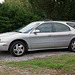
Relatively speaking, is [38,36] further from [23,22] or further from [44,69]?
[23,22]

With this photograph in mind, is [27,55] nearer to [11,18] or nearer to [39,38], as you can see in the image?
[39,38]

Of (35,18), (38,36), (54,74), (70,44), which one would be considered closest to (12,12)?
(35,18)

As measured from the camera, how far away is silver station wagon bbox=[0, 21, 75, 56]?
6301 millimetres

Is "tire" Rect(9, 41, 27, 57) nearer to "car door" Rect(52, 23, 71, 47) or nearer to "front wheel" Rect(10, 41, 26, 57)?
"front wheel" Rect(10, 41, 26, 57)

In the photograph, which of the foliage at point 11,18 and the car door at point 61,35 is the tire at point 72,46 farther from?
the foliage at point 11,18

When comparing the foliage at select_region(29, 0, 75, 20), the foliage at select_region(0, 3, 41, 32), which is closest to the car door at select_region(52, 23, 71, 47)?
the foliage at select_region(29, 0, 75, 20)

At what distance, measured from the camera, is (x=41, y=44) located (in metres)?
6.78

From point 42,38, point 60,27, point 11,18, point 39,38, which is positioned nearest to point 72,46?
point 60,27

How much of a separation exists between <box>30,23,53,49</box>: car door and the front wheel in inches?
18.8

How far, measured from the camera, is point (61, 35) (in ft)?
23.3

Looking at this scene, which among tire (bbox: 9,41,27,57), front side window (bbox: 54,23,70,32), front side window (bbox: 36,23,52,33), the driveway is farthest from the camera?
→ front side window (bbox: 54,23,70,32)

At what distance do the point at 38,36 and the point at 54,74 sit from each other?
2881 mm

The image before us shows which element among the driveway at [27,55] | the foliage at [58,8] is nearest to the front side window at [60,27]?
the driveway at [27,55]

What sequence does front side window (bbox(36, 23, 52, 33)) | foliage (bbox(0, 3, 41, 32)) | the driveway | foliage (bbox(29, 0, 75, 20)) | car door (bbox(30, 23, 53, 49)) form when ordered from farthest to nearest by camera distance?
foliage (bbox(29, 0, 75, 20)) < foliage (bbox(0, 3, 41, 32)) < front side window (bbox(36, 23, 52, 33)) < car door (bbox(30, 23, 53, 49)) < the driveway
